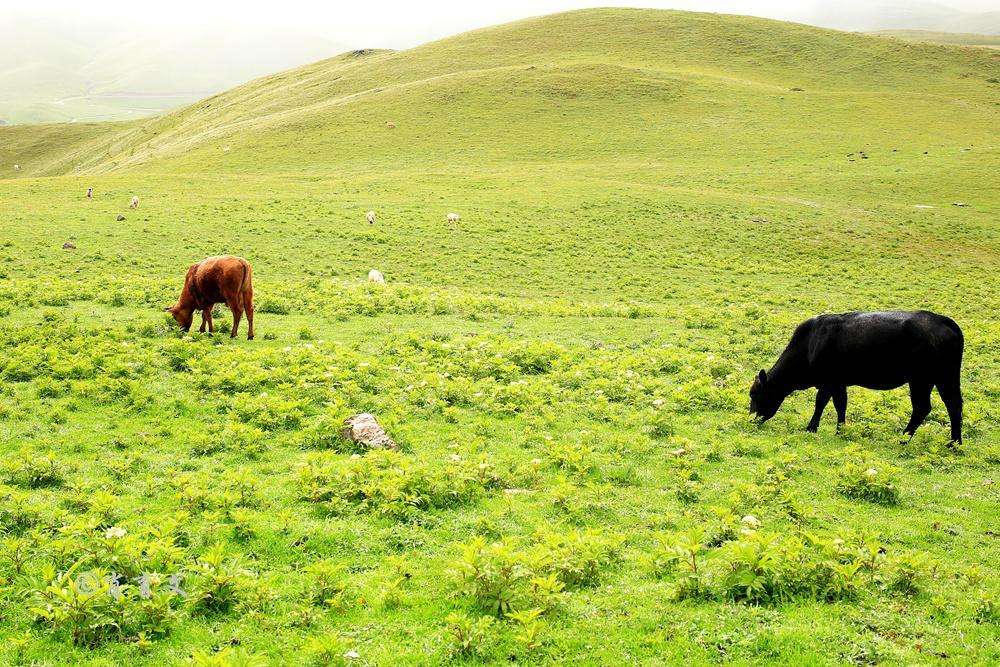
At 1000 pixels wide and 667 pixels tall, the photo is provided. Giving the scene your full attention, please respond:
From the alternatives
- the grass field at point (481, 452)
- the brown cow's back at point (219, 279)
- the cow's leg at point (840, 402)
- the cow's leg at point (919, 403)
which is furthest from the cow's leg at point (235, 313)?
the cow's leg at point (919, 403)

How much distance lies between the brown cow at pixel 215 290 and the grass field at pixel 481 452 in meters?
0.72

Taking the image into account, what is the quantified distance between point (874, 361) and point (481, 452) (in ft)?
27.5

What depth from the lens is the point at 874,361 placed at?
45.4 ft

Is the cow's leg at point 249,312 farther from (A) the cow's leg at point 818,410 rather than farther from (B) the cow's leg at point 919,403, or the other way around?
(B) the cow's leg at point 919,403

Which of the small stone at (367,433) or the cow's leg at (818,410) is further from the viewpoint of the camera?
the cow's leg at (818,410)

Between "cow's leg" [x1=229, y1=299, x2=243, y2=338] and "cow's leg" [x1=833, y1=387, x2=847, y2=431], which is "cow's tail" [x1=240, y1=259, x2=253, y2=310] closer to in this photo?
"cow's leg" [x1=229, y1=299, x2=243, y2=338]

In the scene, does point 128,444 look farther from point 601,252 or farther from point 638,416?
point 601,252

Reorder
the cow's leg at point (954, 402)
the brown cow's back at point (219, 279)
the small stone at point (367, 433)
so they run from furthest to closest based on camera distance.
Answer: the brown cow's back at point (219, 279)
the cow's leg at point (954, 402)
the small stone at point (367, 433)

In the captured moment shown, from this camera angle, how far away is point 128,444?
12109 mm

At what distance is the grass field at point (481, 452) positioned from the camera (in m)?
7.33

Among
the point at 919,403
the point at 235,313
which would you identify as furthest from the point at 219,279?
the point at 919,403

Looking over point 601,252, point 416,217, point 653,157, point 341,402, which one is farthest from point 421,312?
point 653,157

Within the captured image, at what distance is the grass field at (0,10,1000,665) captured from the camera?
733 centimetres

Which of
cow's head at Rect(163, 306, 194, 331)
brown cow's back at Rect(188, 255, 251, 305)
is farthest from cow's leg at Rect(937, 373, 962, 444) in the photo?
cow's head at Rect(163, 306, 194, 331)
